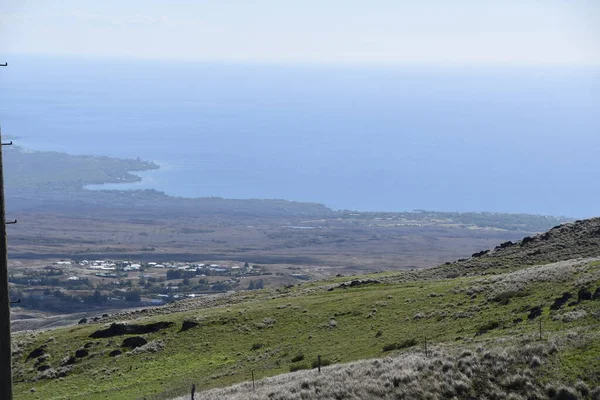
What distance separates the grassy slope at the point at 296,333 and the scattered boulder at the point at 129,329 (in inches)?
26.6

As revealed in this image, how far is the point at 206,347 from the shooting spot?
36594 millimetres

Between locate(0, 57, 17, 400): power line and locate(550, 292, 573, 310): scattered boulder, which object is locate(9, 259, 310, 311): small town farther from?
Result: locate(0, 57, 17, 400): power line

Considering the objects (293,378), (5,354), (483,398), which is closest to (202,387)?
(293,378)

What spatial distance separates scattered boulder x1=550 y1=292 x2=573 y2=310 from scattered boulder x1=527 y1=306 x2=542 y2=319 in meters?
0.47

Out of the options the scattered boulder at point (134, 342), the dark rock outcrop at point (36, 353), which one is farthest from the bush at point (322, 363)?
the dark rock outcrop at point (36, 353)

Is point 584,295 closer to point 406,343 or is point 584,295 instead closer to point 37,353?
point 406,343

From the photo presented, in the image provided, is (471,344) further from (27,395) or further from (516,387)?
(27,395)

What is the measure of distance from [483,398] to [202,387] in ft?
42.8

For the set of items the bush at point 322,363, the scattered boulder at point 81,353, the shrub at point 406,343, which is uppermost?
the shrub at point 406,343

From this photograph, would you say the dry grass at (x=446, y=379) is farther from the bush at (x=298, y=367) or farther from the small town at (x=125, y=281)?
the small town at (x=125, y=281)

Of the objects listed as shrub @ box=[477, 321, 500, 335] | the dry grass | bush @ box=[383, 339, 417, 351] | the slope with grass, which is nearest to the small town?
the slope with grass

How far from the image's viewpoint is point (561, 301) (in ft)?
95.0

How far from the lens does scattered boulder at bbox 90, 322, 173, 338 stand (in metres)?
40.6

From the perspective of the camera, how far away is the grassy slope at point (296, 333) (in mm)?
29797
